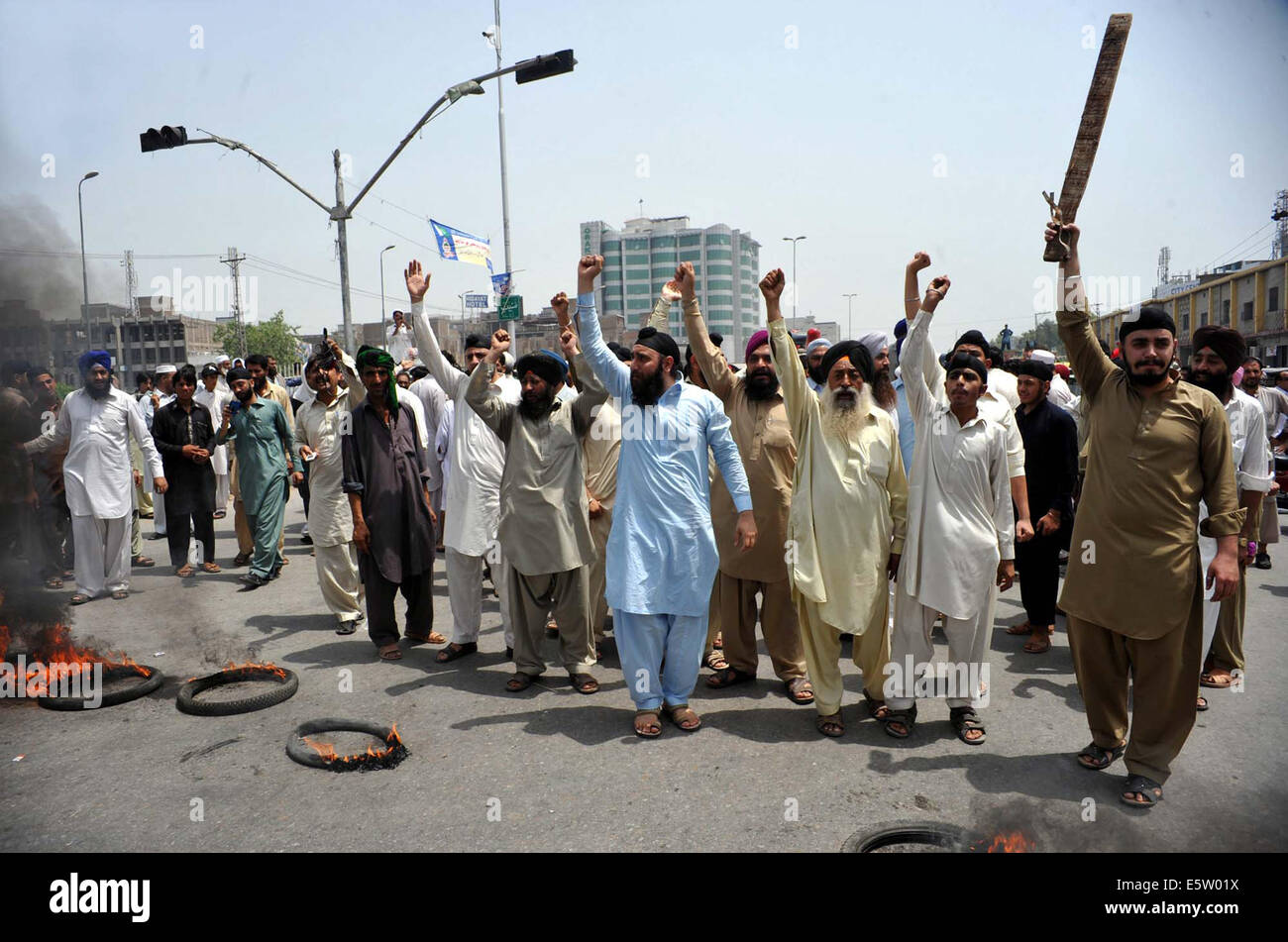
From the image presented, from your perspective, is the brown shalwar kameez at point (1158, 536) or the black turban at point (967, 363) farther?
the black turban at point (967, 363)

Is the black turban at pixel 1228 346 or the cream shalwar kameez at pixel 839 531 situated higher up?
the black turban at pixel 1228 346

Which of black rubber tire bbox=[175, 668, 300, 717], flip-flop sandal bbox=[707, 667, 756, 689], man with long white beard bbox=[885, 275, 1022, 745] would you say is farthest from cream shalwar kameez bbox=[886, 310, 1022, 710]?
black rubber tire bbox=[175, 668, 300, 717]

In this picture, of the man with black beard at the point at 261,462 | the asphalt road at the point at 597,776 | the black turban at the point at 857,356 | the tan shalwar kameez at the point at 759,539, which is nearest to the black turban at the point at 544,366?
the tan shalwar kameez at the point at 759,539

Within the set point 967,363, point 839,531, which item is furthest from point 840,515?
point 967,363

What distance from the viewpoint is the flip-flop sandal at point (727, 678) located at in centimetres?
488

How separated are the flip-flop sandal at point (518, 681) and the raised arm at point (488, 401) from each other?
4.63 feet

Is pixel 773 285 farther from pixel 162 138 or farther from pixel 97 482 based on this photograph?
pixel 162 138

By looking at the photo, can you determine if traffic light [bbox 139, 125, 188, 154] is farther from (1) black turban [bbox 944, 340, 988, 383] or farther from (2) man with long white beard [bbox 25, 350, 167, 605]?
(1) black turban [bbox 944, 340, 988, 383]

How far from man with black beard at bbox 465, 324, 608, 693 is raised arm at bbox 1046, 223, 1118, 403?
7.96 feet

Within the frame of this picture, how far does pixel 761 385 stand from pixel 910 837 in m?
2.56

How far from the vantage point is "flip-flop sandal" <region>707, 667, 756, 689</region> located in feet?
16.0

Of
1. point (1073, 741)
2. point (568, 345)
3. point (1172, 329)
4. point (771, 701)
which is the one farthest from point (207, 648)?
point (1172, 329)

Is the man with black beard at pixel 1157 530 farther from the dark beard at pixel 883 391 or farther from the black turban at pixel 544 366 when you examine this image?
the black turban at pixel 544 366
